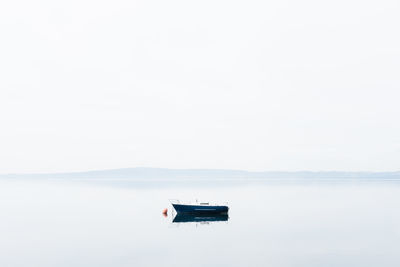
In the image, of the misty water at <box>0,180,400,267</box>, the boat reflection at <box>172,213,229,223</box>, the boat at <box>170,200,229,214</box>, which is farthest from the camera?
the boat at <box>170,200,229,214</box>

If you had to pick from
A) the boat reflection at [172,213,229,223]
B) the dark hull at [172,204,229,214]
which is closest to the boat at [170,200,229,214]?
the dark hull at [172,204,229,214]

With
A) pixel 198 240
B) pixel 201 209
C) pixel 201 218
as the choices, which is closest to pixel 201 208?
pixel 201 209

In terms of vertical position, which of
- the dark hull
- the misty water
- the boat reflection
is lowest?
the misty water

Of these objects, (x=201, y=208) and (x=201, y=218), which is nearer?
(x=201, y=208)

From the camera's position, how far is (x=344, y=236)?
4612 cm

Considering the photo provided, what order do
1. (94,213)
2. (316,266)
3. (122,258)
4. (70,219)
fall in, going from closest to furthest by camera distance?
1. (316,266)
2. (122,258)
3. (70,219)
4. (94,213)

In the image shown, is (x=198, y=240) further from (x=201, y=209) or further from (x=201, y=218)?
(x=201, y=218)

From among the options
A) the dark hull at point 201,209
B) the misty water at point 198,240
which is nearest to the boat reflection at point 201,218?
the dark hull at point 201,209

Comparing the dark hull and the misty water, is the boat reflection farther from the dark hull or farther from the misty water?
the misty water

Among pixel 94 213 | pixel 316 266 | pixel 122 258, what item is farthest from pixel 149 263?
pixel 94 213

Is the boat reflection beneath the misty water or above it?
above

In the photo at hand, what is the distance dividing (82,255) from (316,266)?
2095 centimetres

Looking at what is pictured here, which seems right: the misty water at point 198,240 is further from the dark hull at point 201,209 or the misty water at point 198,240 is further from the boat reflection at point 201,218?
the dark hull at point 201,209

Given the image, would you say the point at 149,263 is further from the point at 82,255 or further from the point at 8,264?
the point at 8,264
